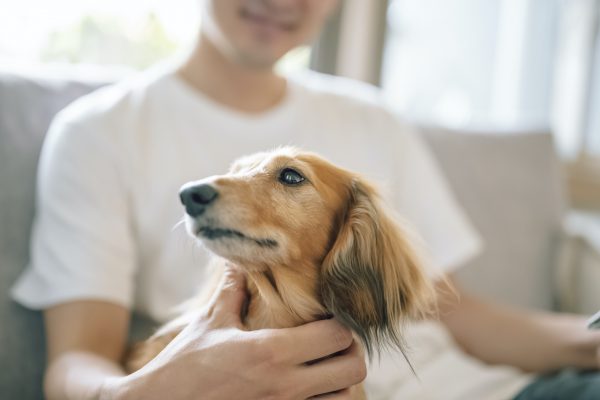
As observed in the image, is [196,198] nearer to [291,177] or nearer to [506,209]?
[291,177]

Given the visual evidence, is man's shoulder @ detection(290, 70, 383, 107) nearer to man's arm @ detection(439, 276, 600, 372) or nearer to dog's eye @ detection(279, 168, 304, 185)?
man's arm @ detection(439, 276, 600, 372)

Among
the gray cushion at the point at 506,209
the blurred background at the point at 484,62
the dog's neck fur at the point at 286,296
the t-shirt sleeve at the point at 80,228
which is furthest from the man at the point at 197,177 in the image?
the blurred background at the point at 484,62

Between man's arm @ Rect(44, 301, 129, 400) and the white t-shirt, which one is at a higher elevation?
the white t-shirt

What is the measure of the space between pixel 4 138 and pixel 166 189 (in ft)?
1.28

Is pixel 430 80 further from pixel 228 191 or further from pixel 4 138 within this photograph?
pixel 228 191

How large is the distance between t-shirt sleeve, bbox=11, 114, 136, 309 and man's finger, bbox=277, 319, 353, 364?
0.50m

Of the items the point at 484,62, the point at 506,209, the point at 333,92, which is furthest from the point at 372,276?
the point at 484,62

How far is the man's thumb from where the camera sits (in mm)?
910

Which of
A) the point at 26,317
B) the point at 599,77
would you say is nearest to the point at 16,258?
the point at 26,317

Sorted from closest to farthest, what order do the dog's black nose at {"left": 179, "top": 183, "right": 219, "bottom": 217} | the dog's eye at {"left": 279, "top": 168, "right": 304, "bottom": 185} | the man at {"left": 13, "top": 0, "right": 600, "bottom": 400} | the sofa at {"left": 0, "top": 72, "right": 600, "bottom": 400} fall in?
the dog's black nose at {"left": 179, "top": 183, "right": 219, "bottom": 217} < the dog's eye at {"left": 279, "top": 168, "right": 304, "bottom": 185} < the man at {"left": 13, "top": 0, "right": 600, "bottom": 400} < the sofa at {"left": 0, "top": 72, "right": 600, "bottom": 400}

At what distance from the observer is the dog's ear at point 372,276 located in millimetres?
897

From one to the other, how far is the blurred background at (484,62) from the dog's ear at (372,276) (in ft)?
4.07

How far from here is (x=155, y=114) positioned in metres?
1.37

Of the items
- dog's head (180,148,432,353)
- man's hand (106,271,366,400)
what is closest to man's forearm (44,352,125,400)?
man's hand (106,271,366,400)
